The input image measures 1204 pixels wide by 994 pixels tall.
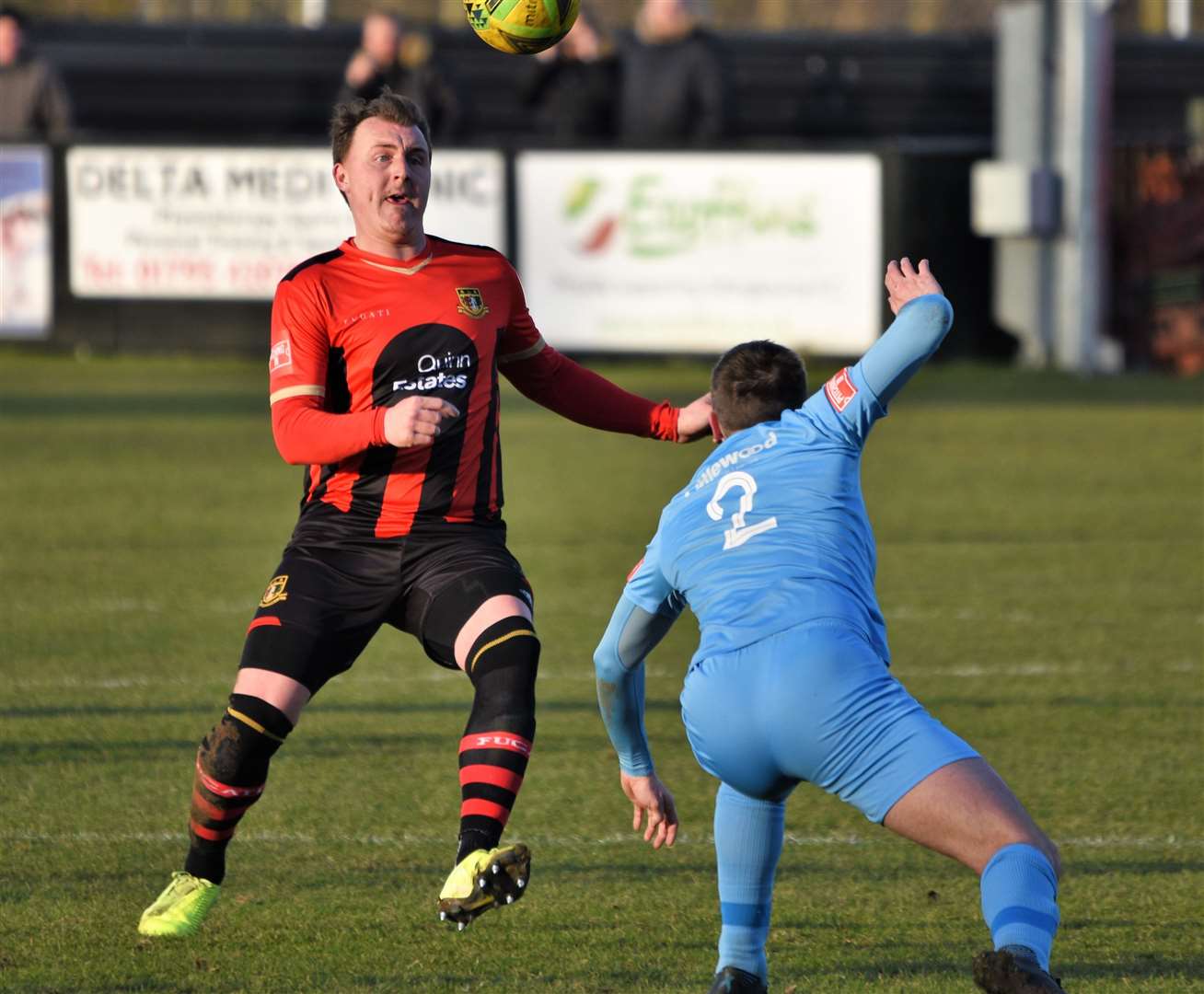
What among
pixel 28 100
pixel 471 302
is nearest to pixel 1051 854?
pixel 471 302

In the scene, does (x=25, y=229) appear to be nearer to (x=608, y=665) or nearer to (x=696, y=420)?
(x=696, y=420)

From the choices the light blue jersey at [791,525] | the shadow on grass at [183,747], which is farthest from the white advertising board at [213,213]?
the light blue jersey at [791,525]

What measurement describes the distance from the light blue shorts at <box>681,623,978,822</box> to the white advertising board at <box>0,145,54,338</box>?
16.1 m

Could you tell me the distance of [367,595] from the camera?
18.1 ft

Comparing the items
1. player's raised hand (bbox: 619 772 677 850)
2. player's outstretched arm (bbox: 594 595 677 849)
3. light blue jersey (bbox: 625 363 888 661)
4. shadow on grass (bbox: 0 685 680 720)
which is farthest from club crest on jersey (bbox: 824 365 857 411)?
shadow on grass (bbox: 0 685 680 720)

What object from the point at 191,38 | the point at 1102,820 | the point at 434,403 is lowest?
the point at 1102,820

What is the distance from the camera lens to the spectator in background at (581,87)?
64.3ft

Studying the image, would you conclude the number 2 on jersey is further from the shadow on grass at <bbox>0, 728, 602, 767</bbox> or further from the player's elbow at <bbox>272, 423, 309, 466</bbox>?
the shadow on grass at <bbox>0, 728, 602, 767</bbox>

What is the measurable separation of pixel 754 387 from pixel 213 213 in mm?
15372

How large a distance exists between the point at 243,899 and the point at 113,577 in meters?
5.24

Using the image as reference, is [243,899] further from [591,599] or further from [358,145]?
[591,599]

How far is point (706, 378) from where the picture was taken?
749 inches

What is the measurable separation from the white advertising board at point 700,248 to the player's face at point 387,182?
13106 millimetres

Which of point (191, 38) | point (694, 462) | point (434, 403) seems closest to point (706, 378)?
point (694, 462)
